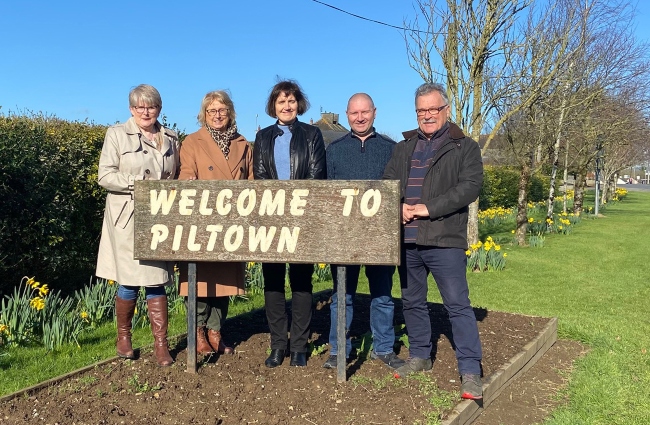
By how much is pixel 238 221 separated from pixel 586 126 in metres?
15.5

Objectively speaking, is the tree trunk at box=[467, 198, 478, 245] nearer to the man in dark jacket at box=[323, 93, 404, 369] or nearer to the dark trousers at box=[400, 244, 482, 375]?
the man in dark jacket at box=[323, 93, 404, 369]

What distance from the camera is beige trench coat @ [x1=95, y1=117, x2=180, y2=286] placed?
13.0ft

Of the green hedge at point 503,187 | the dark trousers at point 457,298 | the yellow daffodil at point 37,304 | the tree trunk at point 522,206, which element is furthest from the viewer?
the green hedge at point 503,187

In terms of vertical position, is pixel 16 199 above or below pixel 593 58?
below

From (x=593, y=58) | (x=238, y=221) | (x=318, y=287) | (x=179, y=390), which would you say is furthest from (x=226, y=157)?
(x=593, y=58)

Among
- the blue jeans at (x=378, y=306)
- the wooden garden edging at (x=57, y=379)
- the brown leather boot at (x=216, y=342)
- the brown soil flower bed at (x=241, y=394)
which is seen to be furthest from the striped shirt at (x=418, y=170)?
the wooden garden edging at (x=57, y=379)

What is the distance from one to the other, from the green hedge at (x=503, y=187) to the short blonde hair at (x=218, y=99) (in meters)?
19.0

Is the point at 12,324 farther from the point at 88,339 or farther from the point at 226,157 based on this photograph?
the point at 226,157

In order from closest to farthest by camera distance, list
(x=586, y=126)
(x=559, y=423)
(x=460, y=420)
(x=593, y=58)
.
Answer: (x=460, y=420)
(x=559, y=423)
(x=593, y=58)
(x=586, y=126)

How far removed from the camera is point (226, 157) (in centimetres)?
421

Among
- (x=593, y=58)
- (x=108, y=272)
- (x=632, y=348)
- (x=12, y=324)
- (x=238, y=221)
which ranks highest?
(x=593, y=58)

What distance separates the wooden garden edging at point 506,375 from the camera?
11.2ft

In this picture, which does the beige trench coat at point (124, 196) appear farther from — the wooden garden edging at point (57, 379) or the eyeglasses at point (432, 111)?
the eyeglasses at point (432, 111)

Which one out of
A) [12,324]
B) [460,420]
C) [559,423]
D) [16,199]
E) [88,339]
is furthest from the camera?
[16,199]
